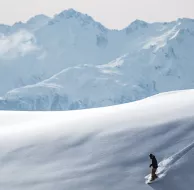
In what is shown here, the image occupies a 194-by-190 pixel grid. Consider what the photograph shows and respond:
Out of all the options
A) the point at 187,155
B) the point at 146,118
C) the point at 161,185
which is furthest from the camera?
the point at 146,118

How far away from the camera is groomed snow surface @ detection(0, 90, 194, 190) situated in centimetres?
3288

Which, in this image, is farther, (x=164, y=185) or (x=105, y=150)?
(x=105, y=150)

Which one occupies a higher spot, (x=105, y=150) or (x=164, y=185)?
(x=105, y=150)

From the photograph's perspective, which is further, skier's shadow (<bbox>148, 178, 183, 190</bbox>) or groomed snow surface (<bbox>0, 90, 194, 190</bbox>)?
groomed snow surface (<bbox>0, 90, 194, 190</bbox>)

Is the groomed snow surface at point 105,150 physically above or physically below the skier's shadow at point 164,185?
above

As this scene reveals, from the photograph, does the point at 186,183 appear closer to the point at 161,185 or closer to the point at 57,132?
the point at 161,185

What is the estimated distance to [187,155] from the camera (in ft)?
111

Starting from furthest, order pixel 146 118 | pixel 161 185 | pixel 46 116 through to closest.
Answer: pixel 46 116 < pixel 146 118 < pixel 161 185

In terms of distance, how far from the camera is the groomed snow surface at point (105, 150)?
108ft

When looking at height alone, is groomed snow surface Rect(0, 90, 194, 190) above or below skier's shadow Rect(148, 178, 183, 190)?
above

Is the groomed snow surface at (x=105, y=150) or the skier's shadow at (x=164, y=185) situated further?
the groomed snow surface at (x=105, y=150)

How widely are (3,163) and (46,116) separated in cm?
1525

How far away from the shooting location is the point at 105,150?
36.2 metres

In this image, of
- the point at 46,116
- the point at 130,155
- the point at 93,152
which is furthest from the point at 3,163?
the point at 46,116
